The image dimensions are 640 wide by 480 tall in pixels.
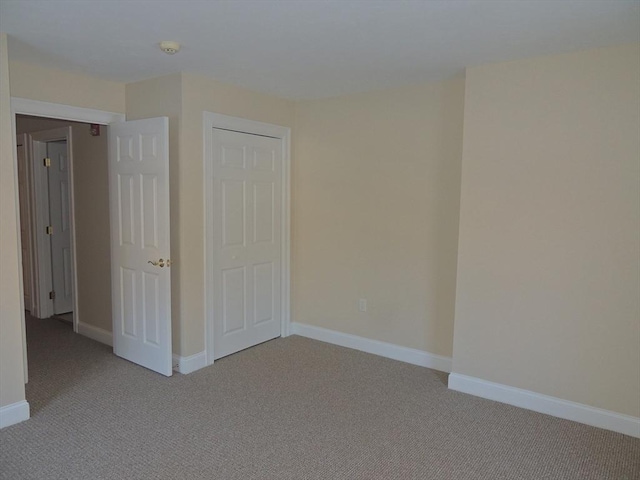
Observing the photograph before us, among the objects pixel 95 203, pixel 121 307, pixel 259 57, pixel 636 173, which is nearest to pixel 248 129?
pixel 259 57

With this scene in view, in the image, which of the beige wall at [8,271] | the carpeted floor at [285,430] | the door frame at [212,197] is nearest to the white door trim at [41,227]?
the carpeted floor at [285,430]

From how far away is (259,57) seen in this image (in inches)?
121

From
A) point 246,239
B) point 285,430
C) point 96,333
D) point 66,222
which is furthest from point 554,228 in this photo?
point 66,222

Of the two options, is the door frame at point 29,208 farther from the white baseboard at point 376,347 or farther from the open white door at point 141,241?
the white baseboard at point 376,347

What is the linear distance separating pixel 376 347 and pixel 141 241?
230 centimetres

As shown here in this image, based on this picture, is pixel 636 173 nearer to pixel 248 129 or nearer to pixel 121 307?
pixel 248 129

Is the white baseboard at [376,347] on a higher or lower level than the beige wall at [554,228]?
lower

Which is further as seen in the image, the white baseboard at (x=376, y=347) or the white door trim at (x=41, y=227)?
the white door trim at (x=41, y=227)

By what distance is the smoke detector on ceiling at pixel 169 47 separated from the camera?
2782 mm

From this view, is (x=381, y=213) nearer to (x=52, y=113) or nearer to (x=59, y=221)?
(x=52, y=113)

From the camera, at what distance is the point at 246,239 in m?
4.20

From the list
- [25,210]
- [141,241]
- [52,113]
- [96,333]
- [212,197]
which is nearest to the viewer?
[52,113]

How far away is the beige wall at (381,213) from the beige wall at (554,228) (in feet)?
1.27

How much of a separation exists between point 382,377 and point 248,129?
2462 mm
